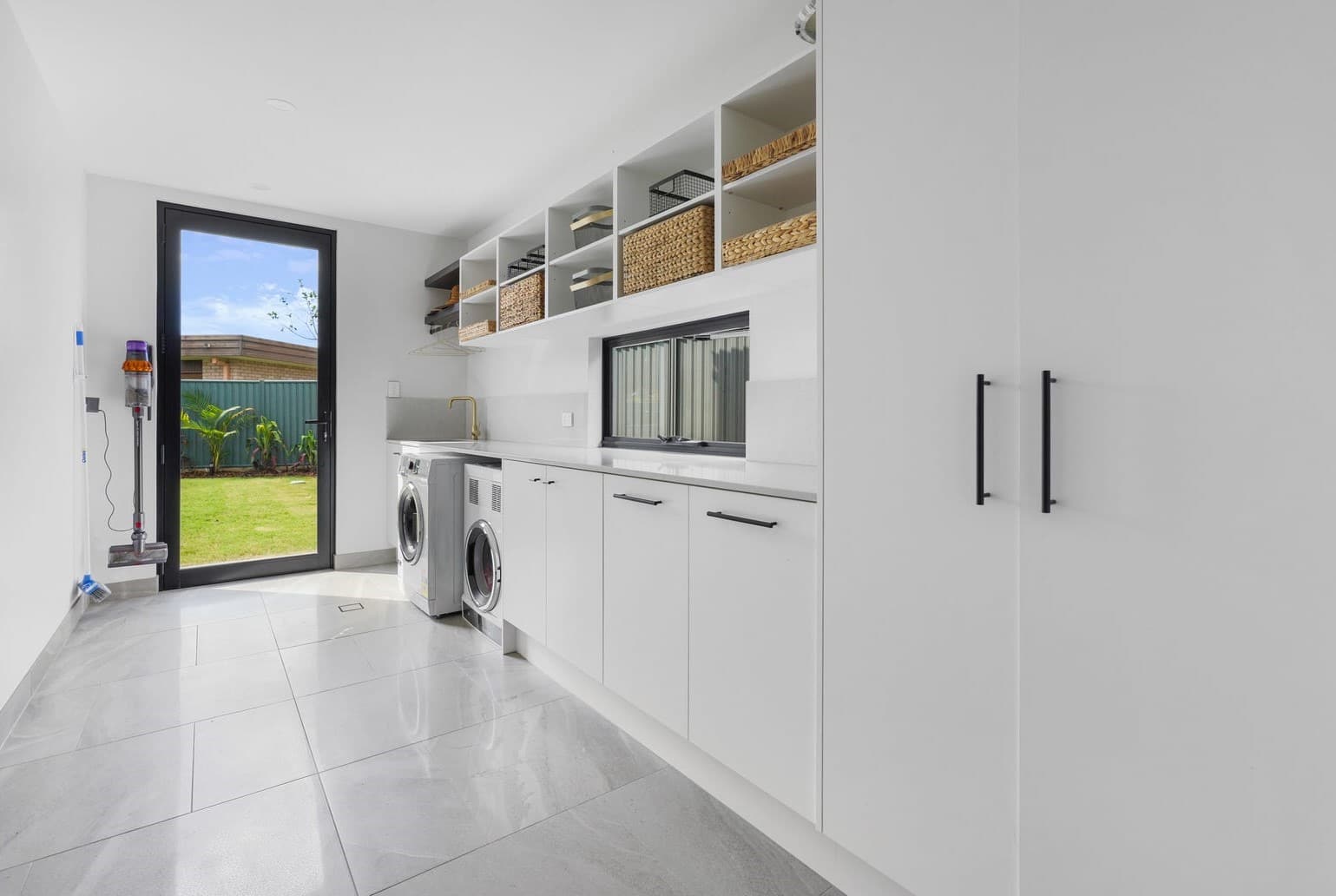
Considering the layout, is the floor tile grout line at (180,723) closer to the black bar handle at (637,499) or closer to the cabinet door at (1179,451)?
the black bar handle at (637,499)

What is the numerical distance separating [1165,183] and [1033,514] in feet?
1.71

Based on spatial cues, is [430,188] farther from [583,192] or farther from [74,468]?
[74,468]

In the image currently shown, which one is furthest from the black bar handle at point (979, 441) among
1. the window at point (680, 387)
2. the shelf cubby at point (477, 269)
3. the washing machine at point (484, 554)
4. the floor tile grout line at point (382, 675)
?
the shelf cubby at point (477, 269)

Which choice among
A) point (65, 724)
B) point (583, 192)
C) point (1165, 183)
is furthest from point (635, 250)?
point (65, 724)

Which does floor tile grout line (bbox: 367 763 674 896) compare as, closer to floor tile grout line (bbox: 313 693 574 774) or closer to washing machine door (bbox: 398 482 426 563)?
floor tile grout line (bbox: 313 693 574 774)

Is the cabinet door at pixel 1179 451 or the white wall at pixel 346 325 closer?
the cabinet door at pixel 1179 451

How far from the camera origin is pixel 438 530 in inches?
132

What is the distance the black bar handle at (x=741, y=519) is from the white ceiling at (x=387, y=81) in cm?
175

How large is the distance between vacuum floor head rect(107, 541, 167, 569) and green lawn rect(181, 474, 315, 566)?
0.36 meters

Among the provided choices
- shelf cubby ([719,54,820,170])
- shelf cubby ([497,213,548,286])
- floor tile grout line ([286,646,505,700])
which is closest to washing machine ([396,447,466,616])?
floor tile grout line ([286,646,505,700])

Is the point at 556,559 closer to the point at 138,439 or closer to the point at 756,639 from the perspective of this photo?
the point at 756,639

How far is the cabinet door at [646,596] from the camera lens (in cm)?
184

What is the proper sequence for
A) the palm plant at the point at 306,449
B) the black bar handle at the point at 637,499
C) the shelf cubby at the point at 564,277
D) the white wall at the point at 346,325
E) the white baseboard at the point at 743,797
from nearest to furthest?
1. the white baseboard at the point at 743,797
2. the black bar handle at the point at 637,499
3. the shelf cubby at the point at 564,277
4. the white wall at the point at 346,325
5. the palm plant at the point at 306,449

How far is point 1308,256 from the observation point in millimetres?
785
